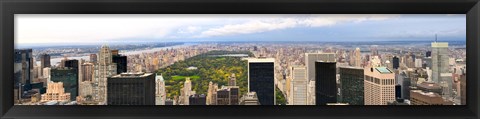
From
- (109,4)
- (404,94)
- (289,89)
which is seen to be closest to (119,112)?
(109,4)

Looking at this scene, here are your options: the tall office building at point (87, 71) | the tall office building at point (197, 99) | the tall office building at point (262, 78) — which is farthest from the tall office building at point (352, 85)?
the tall office building at point (87, 71)

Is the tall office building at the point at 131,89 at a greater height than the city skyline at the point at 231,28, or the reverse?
→ the city skyline at the point at 231,28

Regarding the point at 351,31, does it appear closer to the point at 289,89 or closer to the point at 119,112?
the point at 289,89

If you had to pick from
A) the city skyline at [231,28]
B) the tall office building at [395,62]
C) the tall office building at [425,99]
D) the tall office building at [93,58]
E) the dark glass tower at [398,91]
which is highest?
the city skyline at [231,28]

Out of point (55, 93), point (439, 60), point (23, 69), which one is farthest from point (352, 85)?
point (23, 69)

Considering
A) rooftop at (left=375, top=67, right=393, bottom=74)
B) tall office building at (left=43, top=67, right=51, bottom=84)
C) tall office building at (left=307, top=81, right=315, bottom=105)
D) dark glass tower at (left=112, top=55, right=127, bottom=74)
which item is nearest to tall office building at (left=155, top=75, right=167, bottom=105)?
dark glass tower at (left=112, top=55, right=127, bottom=74)

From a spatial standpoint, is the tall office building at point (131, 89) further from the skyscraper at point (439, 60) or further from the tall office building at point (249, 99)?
the skyscraper at point (439, 60)
